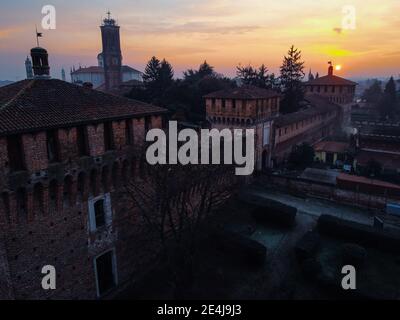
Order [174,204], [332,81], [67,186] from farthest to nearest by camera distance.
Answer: [332,81], [174,204], [67,186]

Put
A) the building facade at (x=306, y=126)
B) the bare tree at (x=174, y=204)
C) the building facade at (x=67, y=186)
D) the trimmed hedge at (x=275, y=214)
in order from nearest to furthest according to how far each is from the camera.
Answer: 1. the building facade at (x=67, y=186)
2. the bare tree at (x=174, y=204)
3. the trimmed hedge at (x=275, y=214)
4. the building facade at (x=306, y=126)

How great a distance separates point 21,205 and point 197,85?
35.5 metres

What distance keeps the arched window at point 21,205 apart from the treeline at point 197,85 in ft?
92.4

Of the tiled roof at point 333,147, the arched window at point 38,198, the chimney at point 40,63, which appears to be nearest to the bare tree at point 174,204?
the arched window at point 38,198

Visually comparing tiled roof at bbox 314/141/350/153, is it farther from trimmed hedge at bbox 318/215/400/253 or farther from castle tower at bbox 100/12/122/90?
castle tower at bbox 100/12/122/90

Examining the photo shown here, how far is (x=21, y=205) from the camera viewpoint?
12289 mm

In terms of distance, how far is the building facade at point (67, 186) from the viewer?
11992 mm

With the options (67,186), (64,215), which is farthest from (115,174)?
(64,215)

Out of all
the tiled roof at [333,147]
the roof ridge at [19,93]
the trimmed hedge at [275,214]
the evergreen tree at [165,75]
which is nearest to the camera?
the roof ridge at [19,93]

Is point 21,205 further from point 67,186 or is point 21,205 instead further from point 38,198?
point 67,186

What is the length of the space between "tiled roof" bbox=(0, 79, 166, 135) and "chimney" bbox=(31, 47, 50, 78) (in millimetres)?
579

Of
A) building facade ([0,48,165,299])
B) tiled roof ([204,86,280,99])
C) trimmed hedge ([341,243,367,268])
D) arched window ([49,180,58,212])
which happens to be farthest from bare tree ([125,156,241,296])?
tiled roof ([204,86,280,99])

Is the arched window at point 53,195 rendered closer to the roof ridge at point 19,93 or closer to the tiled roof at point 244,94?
the roof ridge at point 19,93

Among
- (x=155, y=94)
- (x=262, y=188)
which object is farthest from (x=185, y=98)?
(x=262, y=188)
